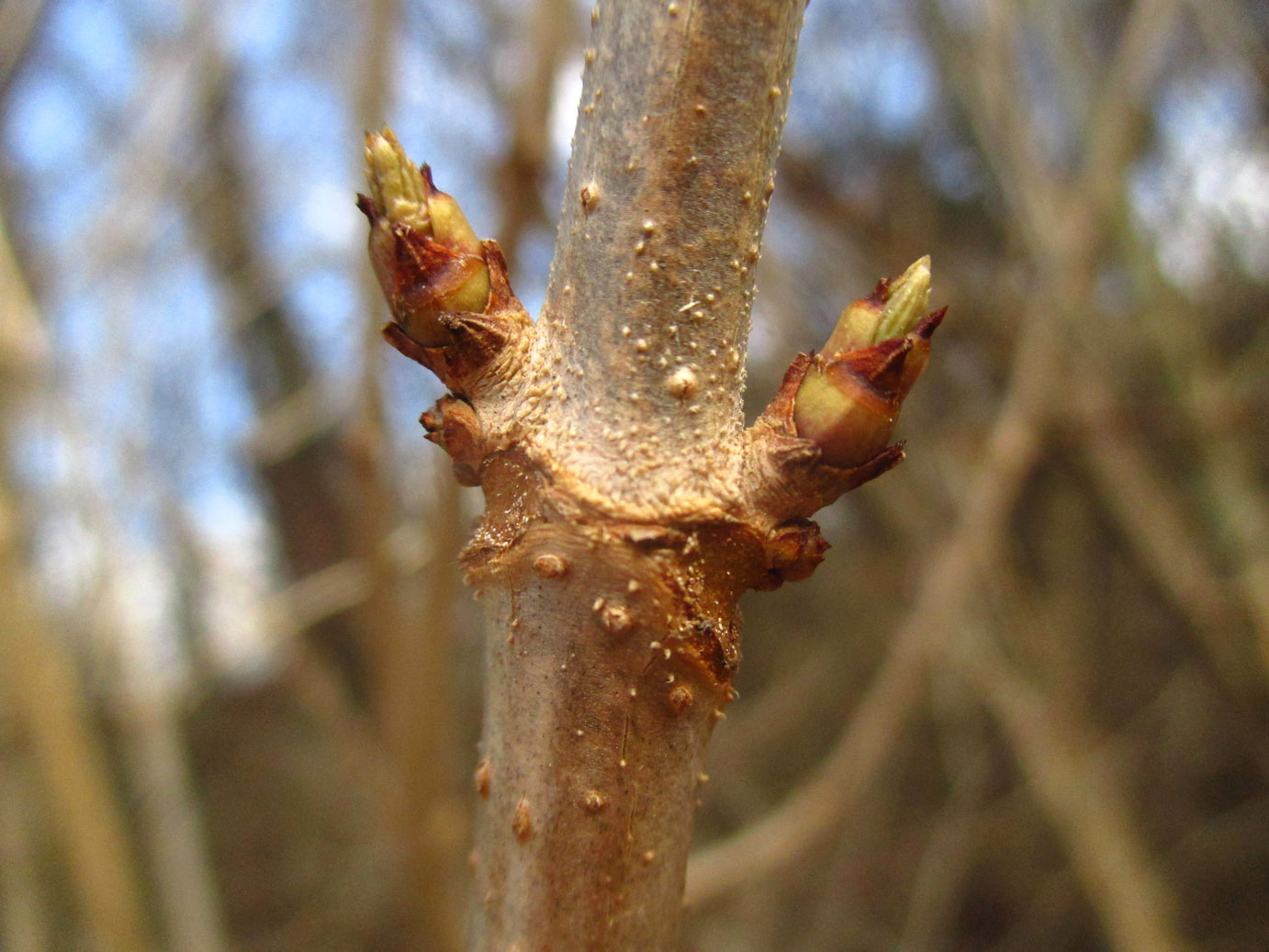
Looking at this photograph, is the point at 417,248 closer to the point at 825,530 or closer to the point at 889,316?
the point at 889,316

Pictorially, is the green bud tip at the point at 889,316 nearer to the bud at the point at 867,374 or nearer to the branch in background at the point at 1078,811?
the bud at the point at 867,374

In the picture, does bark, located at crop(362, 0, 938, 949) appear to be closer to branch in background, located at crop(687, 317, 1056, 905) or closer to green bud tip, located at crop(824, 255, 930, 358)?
green bud tip, located at crop(824, 255, 930, 358)

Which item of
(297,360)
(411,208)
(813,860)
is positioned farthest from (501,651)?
(813,860)

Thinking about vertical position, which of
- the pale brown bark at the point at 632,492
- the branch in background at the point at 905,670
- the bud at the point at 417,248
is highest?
the branch in background at the point at 905,670

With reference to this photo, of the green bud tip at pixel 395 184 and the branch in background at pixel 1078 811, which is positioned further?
the branch in background at pixel 1078 811

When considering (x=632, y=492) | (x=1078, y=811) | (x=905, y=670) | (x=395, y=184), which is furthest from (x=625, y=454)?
(x=1078, y=811)

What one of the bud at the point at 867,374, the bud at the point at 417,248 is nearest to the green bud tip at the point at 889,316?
the bud at the point at 867,374

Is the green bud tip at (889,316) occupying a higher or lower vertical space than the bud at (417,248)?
lower
